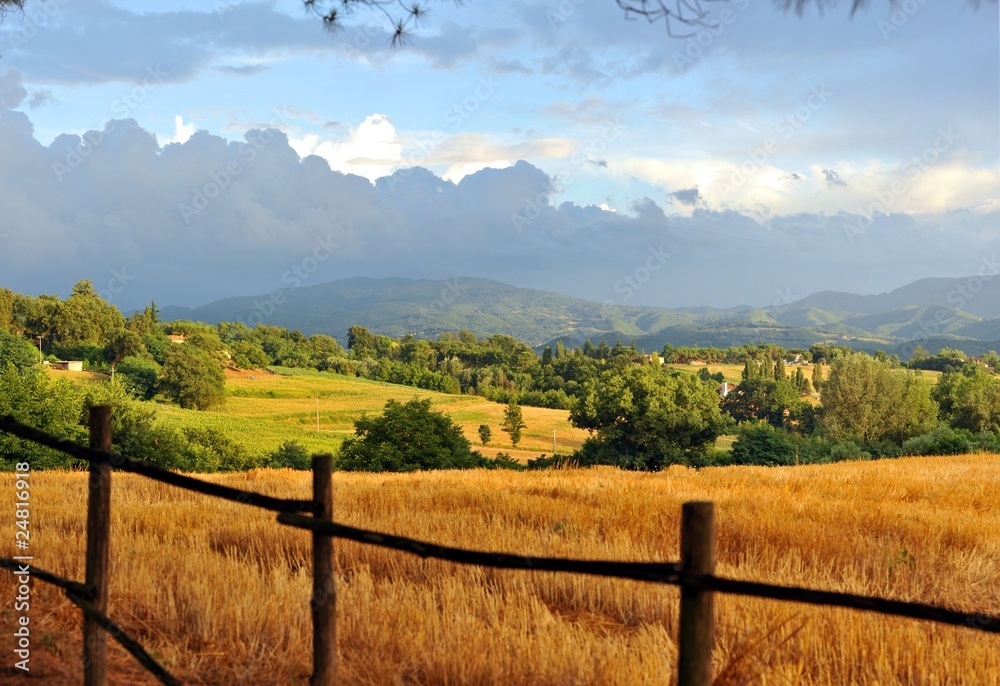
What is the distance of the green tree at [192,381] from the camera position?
10275 cm

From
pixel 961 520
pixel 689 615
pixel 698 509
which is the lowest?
pixel 961 520

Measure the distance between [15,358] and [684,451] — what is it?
7555 centimetres

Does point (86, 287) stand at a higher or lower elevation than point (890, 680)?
higher

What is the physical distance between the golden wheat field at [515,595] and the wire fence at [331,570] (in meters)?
0.66

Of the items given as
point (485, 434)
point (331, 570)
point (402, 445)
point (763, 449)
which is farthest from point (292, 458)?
point (331, 570)

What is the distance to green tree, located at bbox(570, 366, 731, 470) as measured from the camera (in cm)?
5953

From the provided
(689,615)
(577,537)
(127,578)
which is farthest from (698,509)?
(577,537)

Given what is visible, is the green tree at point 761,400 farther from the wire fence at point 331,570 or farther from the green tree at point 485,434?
the wire fence at point 331,570

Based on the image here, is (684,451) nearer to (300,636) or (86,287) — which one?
(300,636)

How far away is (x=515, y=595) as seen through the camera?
251 inches

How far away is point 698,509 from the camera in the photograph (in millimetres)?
2816

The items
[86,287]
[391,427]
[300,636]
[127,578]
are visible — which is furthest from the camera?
[86,287]

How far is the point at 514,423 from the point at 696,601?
92.9 metres

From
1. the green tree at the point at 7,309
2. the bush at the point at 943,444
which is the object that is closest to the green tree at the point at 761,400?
the bush at the point at 943,444
